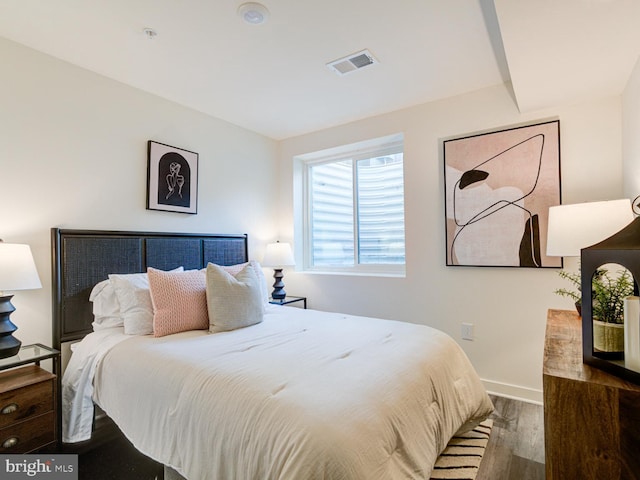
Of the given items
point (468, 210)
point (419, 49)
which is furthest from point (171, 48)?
point (468, 210)

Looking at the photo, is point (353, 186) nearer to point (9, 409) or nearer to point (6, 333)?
point (6, 333)

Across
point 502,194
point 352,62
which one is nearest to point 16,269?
point 352,62

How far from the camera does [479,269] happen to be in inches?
107

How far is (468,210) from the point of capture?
2750 millimetres

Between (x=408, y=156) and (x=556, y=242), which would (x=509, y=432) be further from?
(x=408, y=156)

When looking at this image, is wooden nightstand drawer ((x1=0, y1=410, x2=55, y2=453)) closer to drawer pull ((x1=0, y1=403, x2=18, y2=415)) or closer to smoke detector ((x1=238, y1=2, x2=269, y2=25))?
drawer pull ((x1=0, y1=403, x2=18, y2=415))

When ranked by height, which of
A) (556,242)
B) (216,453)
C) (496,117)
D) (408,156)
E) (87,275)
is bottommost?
(216,453)

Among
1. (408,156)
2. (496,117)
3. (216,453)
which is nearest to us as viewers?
(216,453)

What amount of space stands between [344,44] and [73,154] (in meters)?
1.97

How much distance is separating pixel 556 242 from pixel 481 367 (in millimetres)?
1327

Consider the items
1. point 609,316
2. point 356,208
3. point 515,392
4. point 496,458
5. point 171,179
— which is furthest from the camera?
point 356,208

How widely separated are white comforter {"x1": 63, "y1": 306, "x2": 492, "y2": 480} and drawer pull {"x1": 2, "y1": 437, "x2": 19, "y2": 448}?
306 millimetres

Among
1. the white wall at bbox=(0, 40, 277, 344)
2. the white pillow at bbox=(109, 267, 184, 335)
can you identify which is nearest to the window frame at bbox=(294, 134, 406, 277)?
the white wall at bbox=(0, 40, 277, 344)

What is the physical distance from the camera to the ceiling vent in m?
2.22
